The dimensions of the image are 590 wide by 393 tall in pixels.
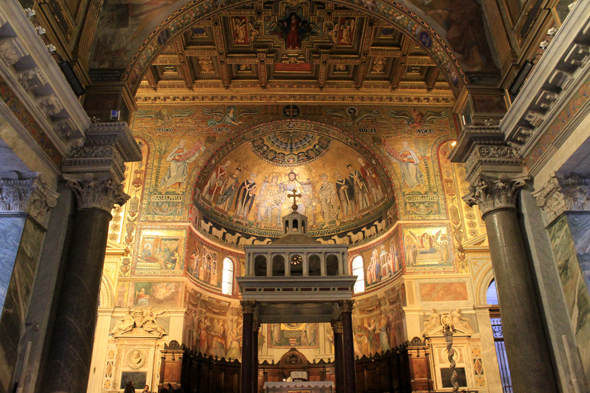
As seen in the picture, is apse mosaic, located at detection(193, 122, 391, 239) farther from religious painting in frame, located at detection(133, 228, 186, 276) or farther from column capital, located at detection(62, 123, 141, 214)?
column capital, located at detection(62, 123, 141, 214)

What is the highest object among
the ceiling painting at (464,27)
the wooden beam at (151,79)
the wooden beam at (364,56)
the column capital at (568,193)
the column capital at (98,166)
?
the wooden beam at (364,56)

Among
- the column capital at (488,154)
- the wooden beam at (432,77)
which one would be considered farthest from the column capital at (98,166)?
the wooden beam at (432,77)

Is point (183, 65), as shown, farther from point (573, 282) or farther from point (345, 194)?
point (573, 282)

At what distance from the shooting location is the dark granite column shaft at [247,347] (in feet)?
39.3

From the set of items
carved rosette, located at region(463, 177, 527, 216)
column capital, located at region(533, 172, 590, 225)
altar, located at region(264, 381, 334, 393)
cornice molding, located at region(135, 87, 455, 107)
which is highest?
cornice molding, located at region(135, 87, 455, 107)

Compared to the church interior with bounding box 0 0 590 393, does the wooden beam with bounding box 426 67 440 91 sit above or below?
above

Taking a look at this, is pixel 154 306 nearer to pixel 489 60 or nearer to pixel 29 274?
pixel 29 274

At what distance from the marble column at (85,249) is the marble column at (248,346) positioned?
4709mm

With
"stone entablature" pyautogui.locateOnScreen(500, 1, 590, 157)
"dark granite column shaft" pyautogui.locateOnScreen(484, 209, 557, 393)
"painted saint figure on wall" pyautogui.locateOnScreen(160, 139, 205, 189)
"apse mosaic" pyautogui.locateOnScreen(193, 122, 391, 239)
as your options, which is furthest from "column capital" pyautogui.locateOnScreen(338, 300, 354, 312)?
"painted saint figure on wall" pyautogui.locateOnScreen(160, 139, 205, 189)

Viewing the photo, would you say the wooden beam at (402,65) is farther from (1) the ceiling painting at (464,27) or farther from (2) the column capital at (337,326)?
(2) the column capital at (337,326)

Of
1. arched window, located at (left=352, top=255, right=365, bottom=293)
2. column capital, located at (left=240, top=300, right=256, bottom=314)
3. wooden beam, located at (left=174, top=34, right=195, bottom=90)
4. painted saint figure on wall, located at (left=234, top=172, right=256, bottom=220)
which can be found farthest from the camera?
painted saint figure on wall, located at (left=234, top=172, right=256, bottom=220)

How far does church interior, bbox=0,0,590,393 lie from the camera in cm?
782

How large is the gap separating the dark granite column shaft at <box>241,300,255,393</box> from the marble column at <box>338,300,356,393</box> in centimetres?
240

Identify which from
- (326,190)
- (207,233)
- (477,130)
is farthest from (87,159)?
(326,190)
